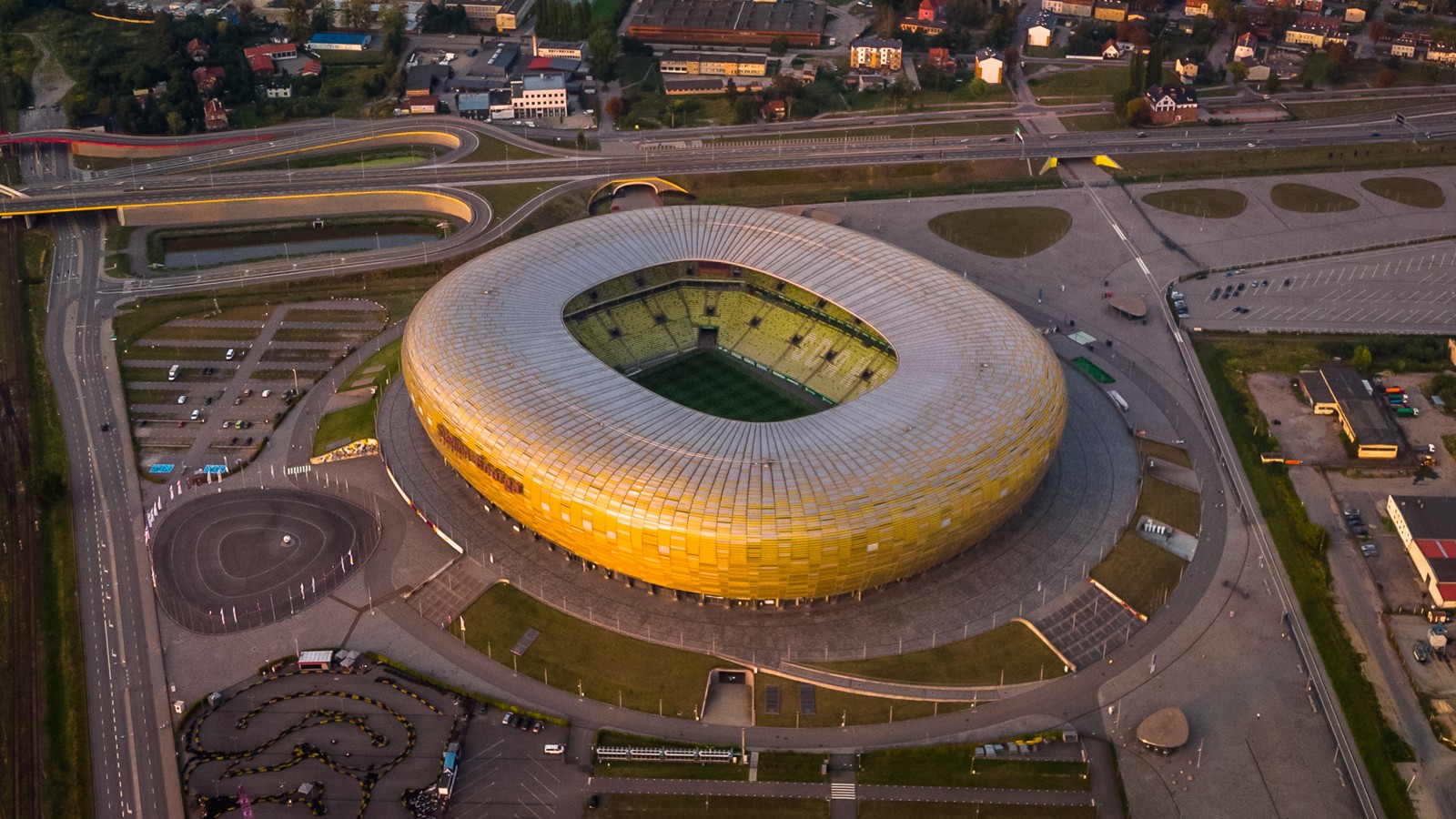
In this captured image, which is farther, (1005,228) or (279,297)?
(1005,228)

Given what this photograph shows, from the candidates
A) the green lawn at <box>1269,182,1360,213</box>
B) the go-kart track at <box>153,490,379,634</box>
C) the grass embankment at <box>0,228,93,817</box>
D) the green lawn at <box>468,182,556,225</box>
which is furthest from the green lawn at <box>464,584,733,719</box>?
the green lawn at <box>1269,182,1360,213</box>

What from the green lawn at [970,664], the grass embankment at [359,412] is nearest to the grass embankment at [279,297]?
the grass embankment at [359,412]

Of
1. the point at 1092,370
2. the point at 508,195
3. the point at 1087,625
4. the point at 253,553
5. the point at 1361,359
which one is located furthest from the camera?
the point at 508,195

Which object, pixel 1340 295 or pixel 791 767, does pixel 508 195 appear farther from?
pixel 1340 295

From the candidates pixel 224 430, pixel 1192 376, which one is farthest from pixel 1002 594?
pixel 224 430

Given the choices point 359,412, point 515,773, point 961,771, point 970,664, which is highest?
point 359,412

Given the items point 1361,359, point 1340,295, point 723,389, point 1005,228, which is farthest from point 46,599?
point 1340,295

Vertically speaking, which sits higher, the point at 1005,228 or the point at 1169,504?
the point at 1005,228

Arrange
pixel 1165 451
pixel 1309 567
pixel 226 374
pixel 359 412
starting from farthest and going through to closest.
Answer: pixel 226 374
pixel 359 412
pixel 1165 451
pixel 1309 567

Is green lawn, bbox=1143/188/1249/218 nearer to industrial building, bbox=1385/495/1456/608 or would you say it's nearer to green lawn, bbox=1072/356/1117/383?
green lawn, bbox=1072/356/1117/383
